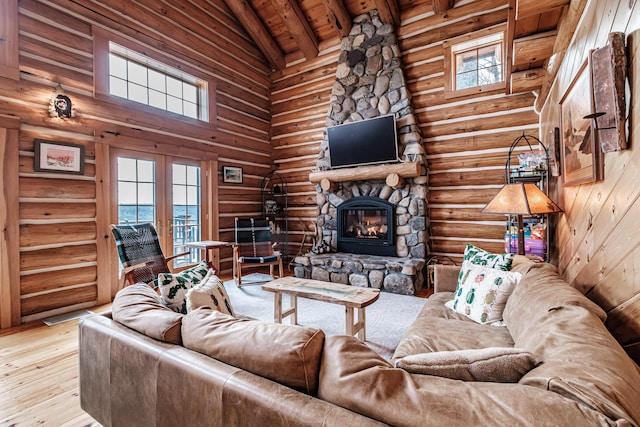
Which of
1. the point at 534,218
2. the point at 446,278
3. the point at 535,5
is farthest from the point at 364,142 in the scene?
the point at 535,5

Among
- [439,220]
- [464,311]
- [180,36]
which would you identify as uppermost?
[180,36]

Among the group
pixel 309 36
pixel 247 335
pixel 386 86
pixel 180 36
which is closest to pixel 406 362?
pixel 247 335

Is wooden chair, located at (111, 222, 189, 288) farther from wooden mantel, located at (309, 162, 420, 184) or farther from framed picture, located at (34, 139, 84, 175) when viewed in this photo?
wooden mantel, located at (309, 162, 420, 184)

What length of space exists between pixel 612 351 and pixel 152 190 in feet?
15.3

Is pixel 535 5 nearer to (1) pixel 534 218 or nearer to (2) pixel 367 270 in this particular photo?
(1) pixel 534 218

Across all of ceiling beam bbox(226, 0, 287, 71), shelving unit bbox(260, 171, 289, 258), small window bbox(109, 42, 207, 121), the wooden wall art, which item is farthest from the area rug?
ceiling beam bbox(226, 0, 287, 71)

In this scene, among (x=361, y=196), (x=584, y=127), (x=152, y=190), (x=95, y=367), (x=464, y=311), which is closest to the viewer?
(x=95, y=367)

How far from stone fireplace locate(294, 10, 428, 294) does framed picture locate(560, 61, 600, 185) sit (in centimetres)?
218

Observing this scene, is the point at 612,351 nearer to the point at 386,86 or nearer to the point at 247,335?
the point at 247,335

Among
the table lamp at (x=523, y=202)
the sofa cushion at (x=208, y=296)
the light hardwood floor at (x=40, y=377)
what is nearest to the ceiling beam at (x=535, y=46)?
the table lamp at (x=523, y=202)

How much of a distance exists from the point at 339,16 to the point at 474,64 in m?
2.16

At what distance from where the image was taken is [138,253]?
3.31m

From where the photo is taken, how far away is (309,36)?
17.9 feet

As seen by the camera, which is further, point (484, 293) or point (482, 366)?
point (484, 293)
